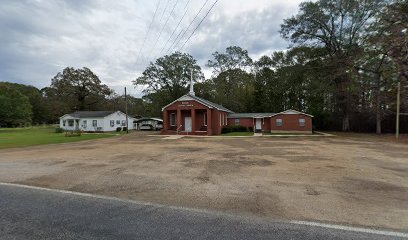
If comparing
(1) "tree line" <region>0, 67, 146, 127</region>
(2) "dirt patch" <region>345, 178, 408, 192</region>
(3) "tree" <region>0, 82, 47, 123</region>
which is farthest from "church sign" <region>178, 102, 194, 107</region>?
(3) "tree" <region>0, 82, 47, 123</region>

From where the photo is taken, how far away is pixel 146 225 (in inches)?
171

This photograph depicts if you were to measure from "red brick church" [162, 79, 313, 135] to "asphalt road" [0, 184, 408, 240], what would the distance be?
28.0m

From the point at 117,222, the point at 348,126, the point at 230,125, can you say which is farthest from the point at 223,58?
the point at 117,222

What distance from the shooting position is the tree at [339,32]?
31547mm

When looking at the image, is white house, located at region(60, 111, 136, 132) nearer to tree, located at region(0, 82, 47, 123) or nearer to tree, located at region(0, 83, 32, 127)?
tree, located at region(0, 83, 32, 127)

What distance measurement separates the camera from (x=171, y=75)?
1933 inches

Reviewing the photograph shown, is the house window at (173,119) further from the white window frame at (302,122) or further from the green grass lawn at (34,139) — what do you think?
the white window frame at (302,122)

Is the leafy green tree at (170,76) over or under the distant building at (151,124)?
over

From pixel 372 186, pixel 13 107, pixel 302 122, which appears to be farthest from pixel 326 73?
pixel 13 107

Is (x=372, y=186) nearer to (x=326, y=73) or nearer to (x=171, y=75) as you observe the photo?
(x=326, y=73)

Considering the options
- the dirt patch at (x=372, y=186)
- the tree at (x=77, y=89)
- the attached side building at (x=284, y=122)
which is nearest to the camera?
the dirt patch at (x=372, y=186)

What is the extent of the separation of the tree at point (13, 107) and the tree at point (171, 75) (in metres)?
27.2

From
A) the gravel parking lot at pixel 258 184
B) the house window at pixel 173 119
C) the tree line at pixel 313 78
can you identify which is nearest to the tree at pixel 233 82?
the tree line at pixel 313 78

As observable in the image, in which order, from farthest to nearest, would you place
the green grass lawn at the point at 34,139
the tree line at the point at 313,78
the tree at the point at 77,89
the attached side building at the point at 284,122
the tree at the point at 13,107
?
1. the tree at the point at 77,89
2. the tree at the point at 13,107
3. the attached side building at the point at 284,122
4. the tree line at the point at 313,78
5. the green grass lawn at the point at 34,139
